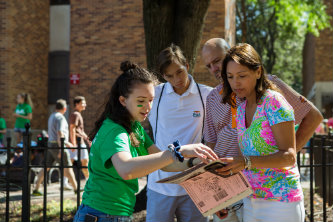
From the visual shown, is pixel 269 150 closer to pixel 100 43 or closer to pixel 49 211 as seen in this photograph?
pixel 49 211

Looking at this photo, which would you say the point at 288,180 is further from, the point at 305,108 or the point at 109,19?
the point at 109,19

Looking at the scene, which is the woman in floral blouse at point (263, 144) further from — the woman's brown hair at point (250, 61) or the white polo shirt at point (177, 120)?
the white polo shirt at point (177, 120)

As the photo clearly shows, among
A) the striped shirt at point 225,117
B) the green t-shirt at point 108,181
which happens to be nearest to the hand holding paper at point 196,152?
the green t-shirt at point 108,181

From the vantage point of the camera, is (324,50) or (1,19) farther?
(324,50)

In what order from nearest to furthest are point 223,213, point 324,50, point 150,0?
1. point 223,213
2. point 150,0
3. point 324,50

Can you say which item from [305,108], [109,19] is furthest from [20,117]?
[305,108]

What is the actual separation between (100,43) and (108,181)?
12263 millimetres

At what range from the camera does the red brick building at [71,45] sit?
13.6 metres

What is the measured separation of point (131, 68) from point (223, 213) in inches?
41.9

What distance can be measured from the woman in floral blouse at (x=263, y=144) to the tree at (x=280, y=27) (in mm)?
12846

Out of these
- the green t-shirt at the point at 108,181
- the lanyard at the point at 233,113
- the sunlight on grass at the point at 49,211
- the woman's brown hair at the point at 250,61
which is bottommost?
the sunlight on grass at the point at 49,211

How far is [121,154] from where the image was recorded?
6.53 feet

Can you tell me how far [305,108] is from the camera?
2607mm

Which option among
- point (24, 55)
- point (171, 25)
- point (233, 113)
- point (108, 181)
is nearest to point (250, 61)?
point (233, 113)
